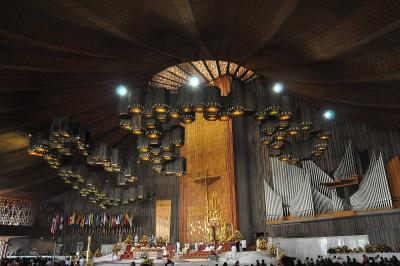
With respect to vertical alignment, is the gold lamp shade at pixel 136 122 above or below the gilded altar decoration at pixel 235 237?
above

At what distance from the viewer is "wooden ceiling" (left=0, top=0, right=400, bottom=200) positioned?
11.4 meters

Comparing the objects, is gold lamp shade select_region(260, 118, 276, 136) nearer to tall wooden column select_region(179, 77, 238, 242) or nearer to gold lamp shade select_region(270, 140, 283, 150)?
gold lamp shade select_region(270, 140, 283, 150)

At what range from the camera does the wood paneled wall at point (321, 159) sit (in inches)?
734

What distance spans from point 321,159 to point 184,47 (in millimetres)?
12603

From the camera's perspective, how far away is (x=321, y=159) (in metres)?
21.5

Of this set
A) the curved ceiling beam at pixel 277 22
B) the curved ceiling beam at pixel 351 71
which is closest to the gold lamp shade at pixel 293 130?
the curved ceiling beam at pixel 351 71

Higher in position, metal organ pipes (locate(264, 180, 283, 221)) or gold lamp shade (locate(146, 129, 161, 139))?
gold lamp shade (locate(146, 129, 161, 139))

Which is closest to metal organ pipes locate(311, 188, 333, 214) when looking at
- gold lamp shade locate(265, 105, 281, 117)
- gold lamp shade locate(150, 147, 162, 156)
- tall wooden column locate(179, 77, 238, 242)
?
tall wooden column locate(179, 77, 238, 242)

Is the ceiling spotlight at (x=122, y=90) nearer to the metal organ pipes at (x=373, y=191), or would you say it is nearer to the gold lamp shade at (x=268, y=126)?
the gold lamp shade at (x=268, y=126)

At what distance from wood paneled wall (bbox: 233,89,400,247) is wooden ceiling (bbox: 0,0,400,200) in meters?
1.10

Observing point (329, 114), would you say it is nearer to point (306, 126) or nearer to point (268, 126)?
point (306, 126)

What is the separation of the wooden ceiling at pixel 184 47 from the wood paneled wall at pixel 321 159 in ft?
3.62

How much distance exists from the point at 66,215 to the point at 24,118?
18.4 meters

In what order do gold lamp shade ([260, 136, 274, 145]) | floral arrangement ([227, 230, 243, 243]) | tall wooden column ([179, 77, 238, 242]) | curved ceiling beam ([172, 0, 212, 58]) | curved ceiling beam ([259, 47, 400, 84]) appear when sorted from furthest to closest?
tall wooden column ([179, 77, 238, 242]) → floral arrangement ([227, 230, 243, 243]) → gold lamp shade ([260, 136, 274, 145]) → curved ceiling beam ([259, 47, 400, 84]) → curved ceiling beam ([172, 0, 212, 58])
